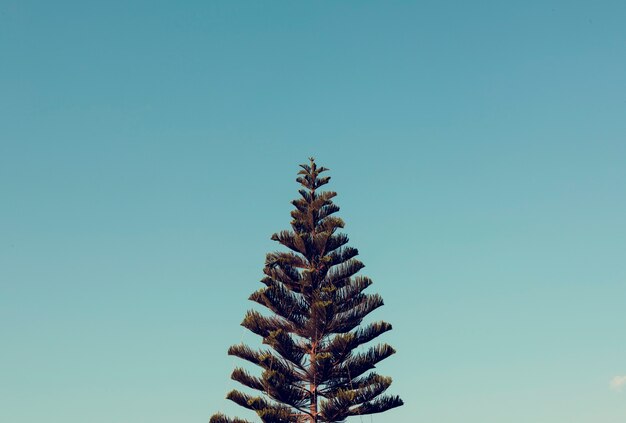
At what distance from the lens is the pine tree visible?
19.0 m

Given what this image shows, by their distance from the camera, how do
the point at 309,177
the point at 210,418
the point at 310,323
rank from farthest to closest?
the point at 309,177
the point at 310,323
the point at 210,418

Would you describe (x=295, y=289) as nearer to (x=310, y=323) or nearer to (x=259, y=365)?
(x=310, y=323)

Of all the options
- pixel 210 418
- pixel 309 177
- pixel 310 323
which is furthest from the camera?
Result: pixel 309 177

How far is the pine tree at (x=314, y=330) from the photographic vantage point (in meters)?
19.0

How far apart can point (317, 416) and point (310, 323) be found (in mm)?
2705

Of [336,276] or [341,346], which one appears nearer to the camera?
[341,346]

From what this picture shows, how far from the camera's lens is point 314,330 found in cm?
2009

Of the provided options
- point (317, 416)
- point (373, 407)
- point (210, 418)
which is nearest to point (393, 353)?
point (373, 407)

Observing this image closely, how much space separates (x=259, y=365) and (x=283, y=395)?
4.10 feet

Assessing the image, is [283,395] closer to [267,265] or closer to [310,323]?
[310,323]

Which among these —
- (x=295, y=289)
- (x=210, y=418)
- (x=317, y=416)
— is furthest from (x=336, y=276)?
(x=210, y=418)

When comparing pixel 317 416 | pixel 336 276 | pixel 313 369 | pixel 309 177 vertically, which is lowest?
pixel 317 416

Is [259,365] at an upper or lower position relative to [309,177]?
lower

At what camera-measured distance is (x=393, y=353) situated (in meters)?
19.8
